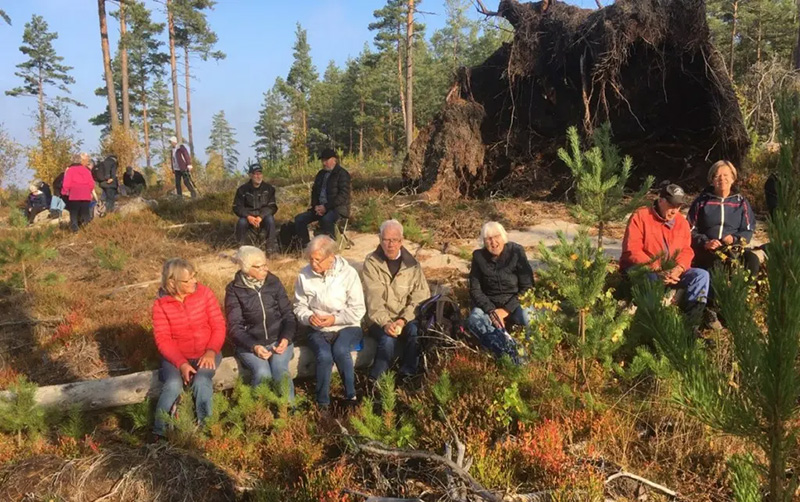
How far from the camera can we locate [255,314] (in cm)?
483

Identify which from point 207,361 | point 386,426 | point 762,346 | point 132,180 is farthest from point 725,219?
point 132,180

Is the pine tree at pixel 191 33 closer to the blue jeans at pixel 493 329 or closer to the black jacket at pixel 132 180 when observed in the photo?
the black jacket at pixel 132 180

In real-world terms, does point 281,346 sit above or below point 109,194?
below

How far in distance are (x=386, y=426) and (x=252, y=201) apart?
19.5 feet

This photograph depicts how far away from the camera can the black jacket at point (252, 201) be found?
8.76 meters

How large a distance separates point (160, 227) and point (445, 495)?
10020 mm

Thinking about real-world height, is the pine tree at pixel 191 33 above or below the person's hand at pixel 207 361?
above

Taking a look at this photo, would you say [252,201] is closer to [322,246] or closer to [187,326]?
[322,246]

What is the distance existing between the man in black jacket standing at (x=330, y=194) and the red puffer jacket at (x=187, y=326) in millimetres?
3843

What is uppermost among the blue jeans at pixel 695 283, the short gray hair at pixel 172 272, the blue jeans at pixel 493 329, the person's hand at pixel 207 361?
the short gray hair at pixel 172 272

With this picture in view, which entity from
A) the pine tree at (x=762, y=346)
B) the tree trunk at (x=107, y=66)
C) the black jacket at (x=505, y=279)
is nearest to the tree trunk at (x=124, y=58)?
the tree trunk at (x=107, y=66)

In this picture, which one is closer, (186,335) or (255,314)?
(186,335)

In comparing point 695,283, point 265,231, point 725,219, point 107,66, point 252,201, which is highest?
point 107,66

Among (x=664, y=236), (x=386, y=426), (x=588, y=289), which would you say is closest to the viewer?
(x=588, y=289)
